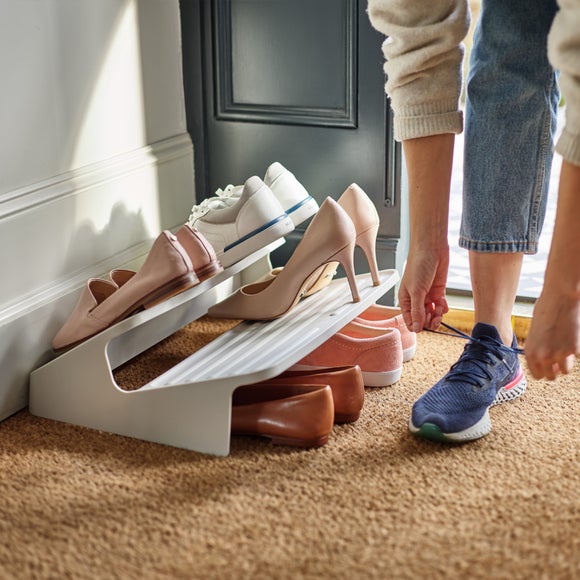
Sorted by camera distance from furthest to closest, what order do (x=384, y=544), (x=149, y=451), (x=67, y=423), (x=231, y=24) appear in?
(x=231, y=24)
(x=67, y=423)
(x=149, y=451)
(x=384, y=544)

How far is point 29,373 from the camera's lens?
1.44m

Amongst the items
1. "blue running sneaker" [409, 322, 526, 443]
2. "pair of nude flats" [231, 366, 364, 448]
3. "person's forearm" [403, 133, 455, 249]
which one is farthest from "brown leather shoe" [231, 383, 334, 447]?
"person's forearm" [403, 133, 455, 249]

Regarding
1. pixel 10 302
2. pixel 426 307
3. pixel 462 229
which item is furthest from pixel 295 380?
pixel 10 302

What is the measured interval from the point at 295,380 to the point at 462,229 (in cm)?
37

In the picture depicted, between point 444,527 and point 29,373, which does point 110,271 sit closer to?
point 29,373

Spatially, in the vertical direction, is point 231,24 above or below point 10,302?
above

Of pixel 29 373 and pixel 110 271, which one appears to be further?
pixel 110 271

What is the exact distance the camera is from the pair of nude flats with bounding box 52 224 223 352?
1368 mm

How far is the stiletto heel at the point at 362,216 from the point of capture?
154 centimetres

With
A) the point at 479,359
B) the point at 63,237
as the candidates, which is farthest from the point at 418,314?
the point at 63,237

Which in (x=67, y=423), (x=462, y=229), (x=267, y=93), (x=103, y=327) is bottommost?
(x=67, y=423)

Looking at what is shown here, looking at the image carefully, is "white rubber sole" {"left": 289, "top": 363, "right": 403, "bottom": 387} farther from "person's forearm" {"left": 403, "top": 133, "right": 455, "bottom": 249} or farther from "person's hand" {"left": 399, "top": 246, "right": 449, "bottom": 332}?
"person's forearm" {"left": 403, "top": 133, "right": 455, "bottom": 249}

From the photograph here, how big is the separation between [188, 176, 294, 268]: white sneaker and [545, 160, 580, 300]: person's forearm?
611mm

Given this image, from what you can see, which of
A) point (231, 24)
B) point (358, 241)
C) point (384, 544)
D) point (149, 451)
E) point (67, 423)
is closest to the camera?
point (384, 544)
